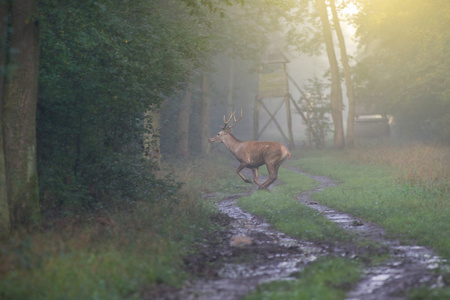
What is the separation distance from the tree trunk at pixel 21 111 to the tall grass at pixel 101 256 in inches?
27.3

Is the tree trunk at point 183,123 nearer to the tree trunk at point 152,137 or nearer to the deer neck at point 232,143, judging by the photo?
the deer neck at point 232,143

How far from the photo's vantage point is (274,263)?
8.09 m

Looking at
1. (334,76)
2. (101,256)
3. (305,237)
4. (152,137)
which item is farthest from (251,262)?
(334,76)

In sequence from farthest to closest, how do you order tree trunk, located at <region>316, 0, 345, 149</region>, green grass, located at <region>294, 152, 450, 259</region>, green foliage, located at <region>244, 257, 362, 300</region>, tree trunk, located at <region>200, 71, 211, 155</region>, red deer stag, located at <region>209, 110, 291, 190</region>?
tree trunk, located at <region>316, 0, 345, 149</region>, tree trunk, located at <region>200, 71, 211, 155</region>, red deer stag, located at <region>209, 110, 291, 190</region>, green grass, located at <region>294, 152, 450, 259</region>, green foliage, located at <region>244, 257, 362, 300</region>

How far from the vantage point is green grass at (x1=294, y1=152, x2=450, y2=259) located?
960cm

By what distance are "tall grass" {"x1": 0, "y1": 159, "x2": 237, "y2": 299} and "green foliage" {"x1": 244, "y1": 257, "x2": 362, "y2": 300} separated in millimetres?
1408

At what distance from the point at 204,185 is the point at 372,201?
7639mm

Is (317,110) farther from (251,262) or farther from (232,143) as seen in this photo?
(251,262)

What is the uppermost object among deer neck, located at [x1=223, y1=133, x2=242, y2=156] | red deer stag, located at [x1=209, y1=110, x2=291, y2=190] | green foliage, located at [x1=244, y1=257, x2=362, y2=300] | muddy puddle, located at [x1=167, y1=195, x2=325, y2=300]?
deer neck, located at [x1=223, y1=133, x2=242, y2=156]

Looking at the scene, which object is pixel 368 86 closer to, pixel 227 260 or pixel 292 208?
pixel 292 208

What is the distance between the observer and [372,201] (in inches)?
536

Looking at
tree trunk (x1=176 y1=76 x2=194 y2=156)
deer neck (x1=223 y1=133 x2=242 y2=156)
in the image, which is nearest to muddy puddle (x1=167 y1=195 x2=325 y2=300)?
deer neck (x1=223 y1=133 x2=242 y2=156)

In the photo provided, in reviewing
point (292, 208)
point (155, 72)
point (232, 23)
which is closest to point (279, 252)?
point (292, 208)

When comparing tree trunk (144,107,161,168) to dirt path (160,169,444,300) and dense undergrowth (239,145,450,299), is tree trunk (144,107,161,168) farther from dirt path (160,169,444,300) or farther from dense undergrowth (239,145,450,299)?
dirt path (160,169,444,300)
